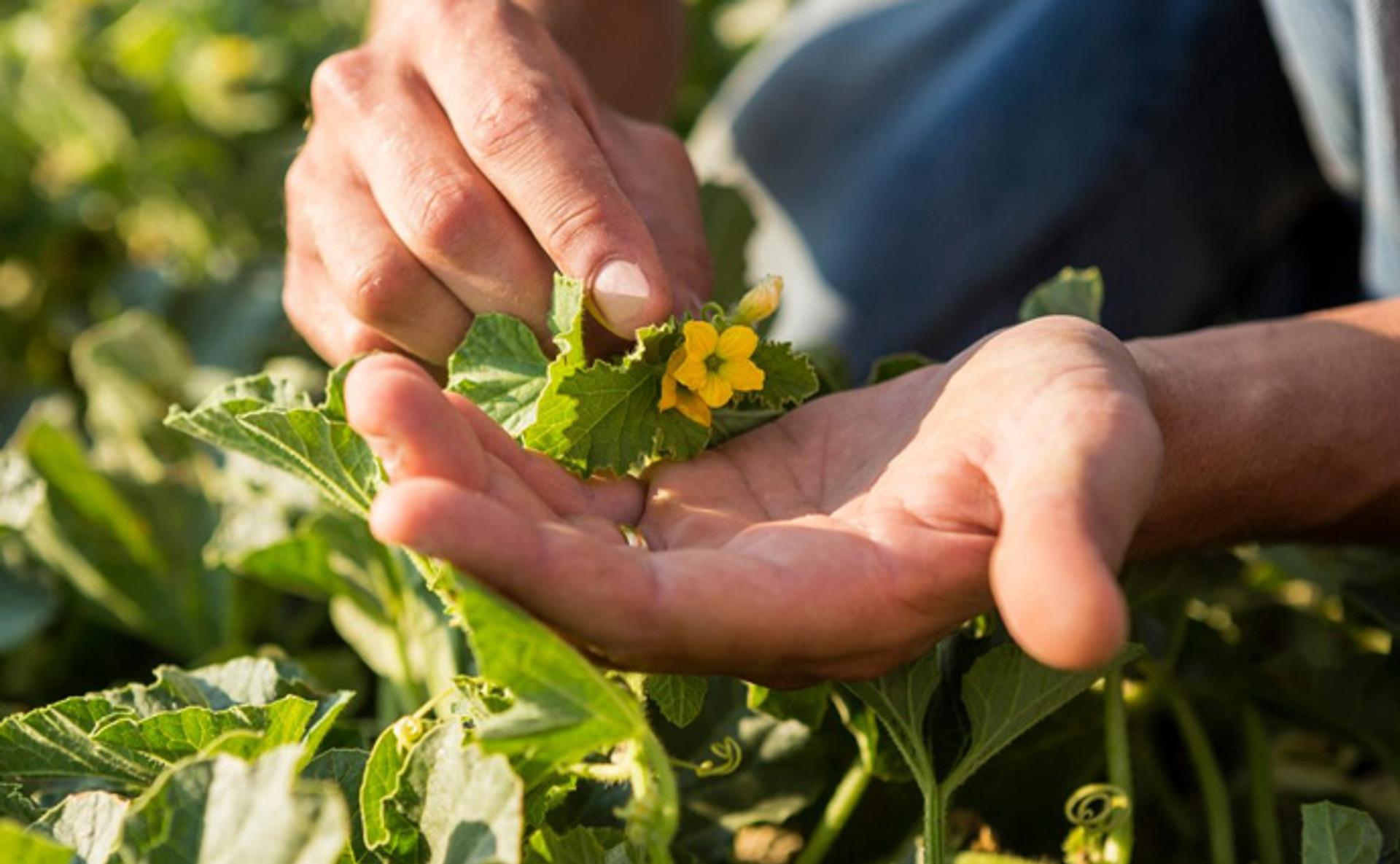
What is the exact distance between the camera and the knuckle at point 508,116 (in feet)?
4.48

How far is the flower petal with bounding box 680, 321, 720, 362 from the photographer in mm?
1214

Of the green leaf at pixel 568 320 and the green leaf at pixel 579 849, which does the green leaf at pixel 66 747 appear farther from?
the green leaf at pixel 568 320

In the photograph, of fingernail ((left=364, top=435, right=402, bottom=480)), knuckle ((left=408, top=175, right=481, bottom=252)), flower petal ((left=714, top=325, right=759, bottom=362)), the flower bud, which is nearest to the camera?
fingernail ((left=364, top=435, right=402, bottom=480))

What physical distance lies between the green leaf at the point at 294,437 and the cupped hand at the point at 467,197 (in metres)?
0.16

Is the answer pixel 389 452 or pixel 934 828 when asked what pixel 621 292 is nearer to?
pixel 389 452

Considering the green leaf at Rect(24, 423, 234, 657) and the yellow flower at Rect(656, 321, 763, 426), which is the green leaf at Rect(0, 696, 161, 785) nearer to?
the yellow flower at Rect(656, 321, 763, 426)

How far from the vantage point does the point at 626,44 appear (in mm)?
2260

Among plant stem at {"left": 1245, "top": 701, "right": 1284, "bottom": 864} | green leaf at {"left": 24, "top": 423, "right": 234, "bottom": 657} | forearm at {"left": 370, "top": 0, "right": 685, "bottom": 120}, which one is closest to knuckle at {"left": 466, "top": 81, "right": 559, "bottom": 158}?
forearm at {"left": 370, "top": 0, "right": 685, "bottom": 120}

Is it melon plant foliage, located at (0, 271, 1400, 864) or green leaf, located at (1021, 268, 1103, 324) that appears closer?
melon plant foliage, located at (0, 271, 1400, 864)

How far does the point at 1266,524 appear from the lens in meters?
1.49

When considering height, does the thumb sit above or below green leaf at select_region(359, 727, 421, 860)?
above

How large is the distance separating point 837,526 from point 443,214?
1.57ft

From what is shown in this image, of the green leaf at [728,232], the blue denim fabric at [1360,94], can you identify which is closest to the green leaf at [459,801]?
the green leaf at [728,232]

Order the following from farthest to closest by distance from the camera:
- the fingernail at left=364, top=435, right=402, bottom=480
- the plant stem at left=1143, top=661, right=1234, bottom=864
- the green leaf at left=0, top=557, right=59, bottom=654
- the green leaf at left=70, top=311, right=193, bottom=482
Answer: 1. the green leaf at left=70, top=311, right=193, bottom=482
2. the green leaf at left=0, top=557, right=59, bottom=654
3. the plant stem at left=1143, top=661, right=1234, bottom=864
4. the fingernail at left=364, top=435, right=402, bottom=480
